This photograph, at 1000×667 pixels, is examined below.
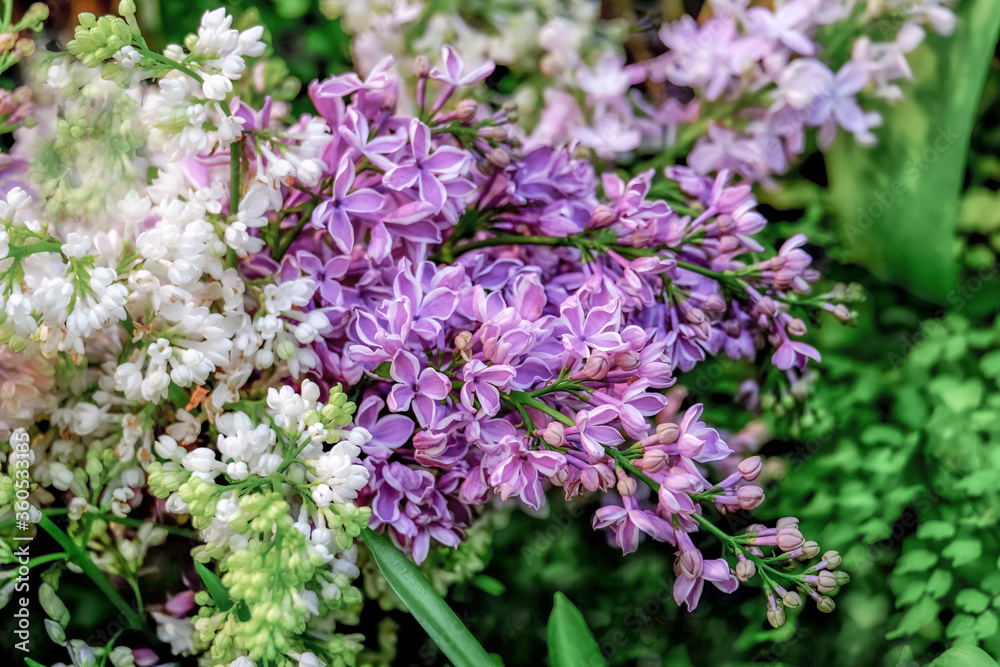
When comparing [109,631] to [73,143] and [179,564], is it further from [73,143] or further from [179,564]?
[73,143]

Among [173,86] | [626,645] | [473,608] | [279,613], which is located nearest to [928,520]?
[626,645]

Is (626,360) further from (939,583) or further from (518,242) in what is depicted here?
(939,583)

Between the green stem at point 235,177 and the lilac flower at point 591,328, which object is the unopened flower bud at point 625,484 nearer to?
the lilac flower at point 591,328

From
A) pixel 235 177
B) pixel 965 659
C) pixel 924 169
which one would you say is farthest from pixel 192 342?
pixel 924 169

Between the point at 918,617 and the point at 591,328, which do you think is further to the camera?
the point at 918,617

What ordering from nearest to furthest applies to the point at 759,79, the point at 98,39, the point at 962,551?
the point at 98,39 → the point at 962,551 → the point at 759,79

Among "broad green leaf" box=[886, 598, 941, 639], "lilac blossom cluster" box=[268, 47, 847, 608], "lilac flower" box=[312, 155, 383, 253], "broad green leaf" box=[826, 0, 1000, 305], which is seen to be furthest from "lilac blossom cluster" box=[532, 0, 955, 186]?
"broad green leaf" box=[886, 598, 941, 639]

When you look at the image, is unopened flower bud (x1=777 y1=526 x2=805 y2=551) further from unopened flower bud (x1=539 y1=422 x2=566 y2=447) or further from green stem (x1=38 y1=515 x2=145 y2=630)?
green stem (x1=38 y1=515 x2=145 y2=630)
